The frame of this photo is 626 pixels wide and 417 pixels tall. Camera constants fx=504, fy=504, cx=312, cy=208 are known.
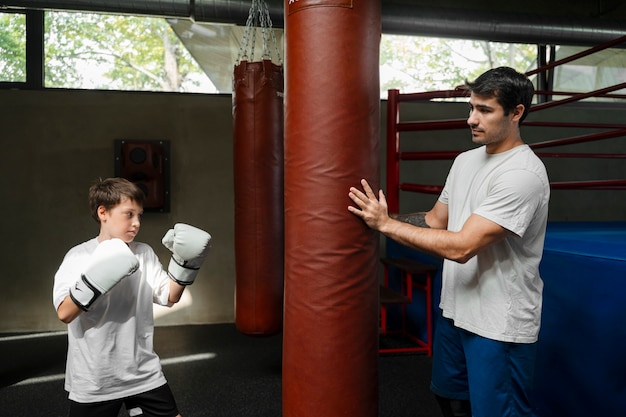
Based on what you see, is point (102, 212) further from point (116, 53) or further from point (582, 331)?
point (116, 53)

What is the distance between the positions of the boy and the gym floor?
102 centimetres

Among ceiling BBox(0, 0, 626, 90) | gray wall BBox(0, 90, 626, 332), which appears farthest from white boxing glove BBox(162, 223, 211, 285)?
gray wall BBox(0, 90, 626, 332)

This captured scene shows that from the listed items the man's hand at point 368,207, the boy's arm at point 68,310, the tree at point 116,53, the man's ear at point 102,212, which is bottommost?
the boy's arm at point 68,310

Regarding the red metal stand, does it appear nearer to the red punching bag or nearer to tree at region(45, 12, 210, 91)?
the red punching bag

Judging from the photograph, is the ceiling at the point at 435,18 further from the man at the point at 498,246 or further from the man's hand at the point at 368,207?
the man's hand at the point at 368,207

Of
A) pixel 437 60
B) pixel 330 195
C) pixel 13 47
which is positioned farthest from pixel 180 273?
pixel 437 60

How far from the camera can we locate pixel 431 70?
468 cm

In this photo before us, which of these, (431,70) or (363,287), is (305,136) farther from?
(431,70)

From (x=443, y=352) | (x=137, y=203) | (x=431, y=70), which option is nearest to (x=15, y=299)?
(x=137, y=203)

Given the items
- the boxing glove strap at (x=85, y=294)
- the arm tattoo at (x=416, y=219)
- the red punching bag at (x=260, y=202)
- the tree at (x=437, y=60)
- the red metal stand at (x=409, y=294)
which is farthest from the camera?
the tree at (x=437, y=60)

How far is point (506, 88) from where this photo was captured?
1.36m

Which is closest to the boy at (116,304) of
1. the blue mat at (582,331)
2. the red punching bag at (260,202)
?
the red punching bag at (260,202)

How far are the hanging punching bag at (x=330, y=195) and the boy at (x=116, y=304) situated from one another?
463 millimetres

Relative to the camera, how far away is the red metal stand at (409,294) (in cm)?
317
